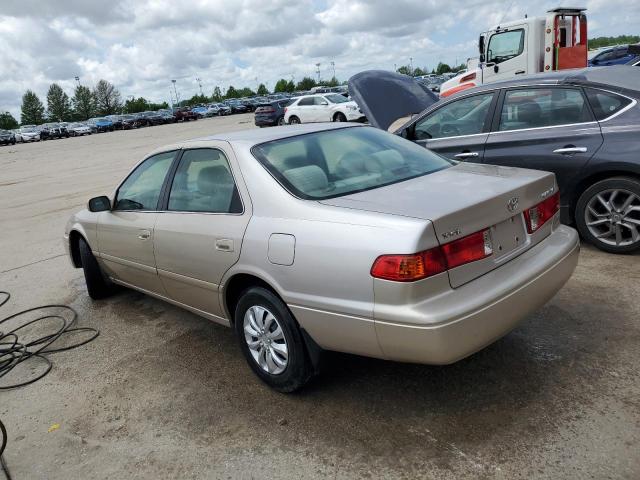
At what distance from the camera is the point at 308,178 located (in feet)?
10.7

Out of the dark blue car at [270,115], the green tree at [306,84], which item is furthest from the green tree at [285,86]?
the dark blue car at [270,115]

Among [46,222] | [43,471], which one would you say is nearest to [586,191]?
[43,471]

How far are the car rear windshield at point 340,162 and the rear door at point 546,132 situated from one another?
72.1 inches

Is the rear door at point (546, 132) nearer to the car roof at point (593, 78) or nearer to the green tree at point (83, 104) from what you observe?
→ the car roof at point (593, 78)

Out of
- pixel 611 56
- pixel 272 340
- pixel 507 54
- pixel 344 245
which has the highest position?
pixel 507 54

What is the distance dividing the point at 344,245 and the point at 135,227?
2.23 metres

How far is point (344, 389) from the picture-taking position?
3270 millimetres

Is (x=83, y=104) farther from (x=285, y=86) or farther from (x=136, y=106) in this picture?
(x=285, y=86)

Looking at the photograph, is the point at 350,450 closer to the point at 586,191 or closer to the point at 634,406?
the point at 634,406

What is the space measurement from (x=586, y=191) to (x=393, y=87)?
10.0ft

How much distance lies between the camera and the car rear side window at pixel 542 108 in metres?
5.11

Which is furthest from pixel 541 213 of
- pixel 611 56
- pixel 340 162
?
pixel 611 56

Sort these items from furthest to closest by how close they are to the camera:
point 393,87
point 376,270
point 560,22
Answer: point 560,22, point 393,87, point 376,270

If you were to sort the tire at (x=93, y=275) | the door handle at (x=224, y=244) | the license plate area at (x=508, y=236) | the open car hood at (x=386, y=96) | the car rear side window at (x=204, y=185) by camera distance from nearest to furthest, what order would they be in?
the license plate area at (x=508, y=236), the door handle at (x=224, y=244), the car rear side window at (x=204, y=185), the tire at (x=93, y=275), the open car hood at (x=386, y=96)
